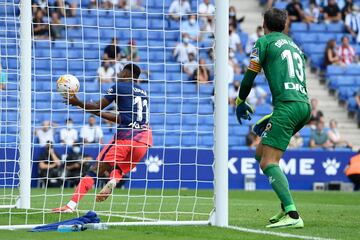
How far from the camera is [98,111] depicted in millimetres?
13312

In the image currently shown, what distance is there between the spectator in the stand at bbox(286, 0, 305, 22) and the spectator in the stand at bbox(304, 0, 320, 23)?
0.65 ft

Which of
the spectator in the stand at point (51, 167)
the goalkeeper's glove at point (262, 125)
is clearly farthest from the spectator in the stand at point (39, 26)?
the goalkeeper's glove at point (262, 125)

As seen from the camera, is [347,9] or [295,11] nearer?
[295,11]

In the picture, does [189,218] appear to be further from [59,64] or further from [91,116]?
[59,64]

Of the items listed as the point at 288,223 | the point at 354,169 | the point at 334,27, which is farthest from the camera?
the point at 334,27

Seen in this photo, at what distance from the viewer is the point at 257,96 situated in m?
27.8

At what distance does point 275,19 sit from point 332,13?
2036 cm

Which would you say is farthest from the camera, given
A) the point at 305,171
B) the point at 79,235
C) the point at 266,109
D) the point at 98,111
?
the point at 266,109

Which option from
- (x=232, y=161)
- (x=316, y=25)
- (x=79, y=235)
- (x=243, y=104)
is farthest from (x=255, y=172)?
(x=79, y=235)

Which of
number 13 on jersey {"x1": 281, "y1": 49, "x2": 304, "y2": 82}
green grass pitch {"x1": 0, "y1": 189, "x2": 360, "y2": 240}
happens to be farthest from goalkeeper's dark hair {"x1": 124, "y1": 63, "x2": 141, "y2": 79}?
number 13 on jersey {"x1": 281, "y1": 49, "x2": 304, "y2": 82}

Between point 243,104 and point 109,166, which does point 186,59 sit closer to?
point 109,166

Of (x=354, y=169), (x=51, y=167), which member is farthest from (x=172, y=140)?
(x=354, y=169)

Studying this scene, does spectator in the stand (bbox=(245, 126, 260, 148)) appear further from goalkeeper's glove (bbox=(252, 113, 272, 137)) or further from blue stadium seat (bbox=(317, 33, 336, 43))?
goalkeeper's glove (bbox=(252, 113, 272, 137))

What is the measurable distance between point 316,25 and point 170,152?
8.96 metres
